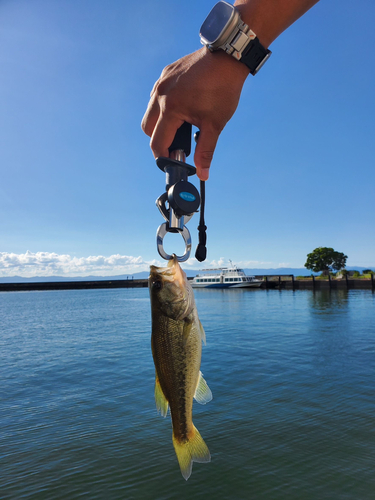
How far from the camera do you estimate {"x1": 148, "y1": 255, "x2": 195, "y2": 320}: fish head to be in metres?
2.30

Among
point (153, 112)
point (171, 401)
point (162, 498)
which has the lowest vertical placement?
point (162, 498)

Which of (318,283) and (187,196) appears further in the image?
(318,283)

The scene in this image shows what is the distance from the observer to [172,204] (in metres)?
2.08

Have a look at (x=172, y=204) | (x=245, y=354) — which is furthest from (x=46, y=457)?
(x=245, y=354)

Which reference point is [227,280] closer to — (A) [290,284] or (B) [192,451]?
(A) [290,284]

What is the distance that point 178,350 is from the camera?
2410 mm

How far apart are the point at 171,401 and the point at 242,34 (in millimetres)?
2454

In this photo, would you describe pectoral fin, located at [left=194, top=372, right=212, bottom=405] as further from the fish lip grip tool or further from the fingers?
the fingers

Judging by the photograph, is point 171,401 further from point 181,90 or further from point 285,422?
point 285,422

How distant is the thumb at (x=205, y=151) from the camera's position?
1.94 meters

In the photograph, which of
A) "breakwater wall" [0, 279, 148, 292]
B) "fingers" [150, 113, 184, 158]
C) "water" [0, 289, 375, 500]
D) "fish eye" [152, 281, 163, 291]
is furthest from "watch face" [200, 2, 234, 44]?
"breakwater wall" [0, 279, 148, 292]

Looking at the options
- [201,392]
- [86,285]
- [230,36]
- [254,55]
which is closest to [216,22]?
[230,36]

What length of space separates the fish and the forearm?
4.75 feet

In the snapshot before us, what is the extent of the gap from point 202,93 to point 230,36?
303 mm
